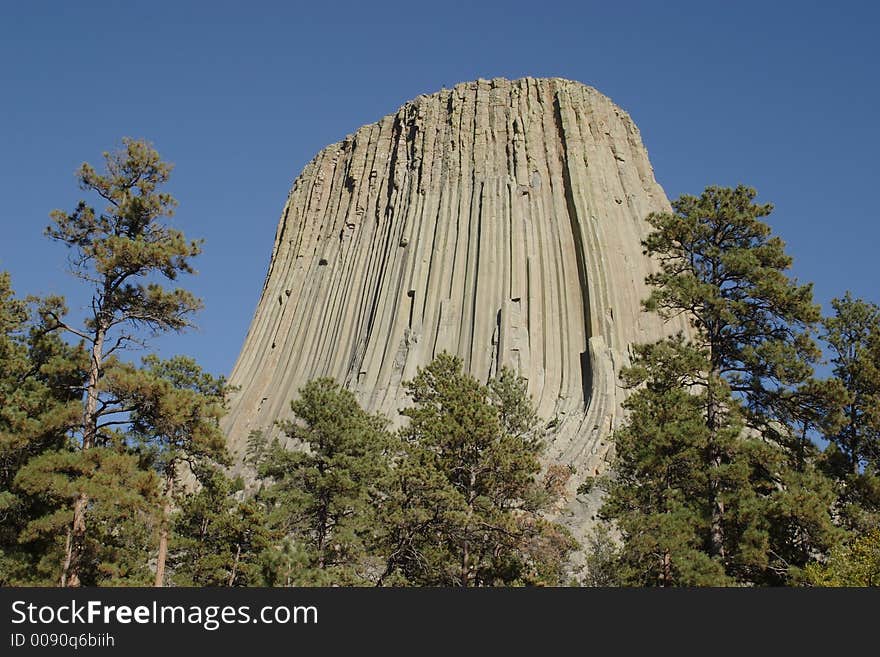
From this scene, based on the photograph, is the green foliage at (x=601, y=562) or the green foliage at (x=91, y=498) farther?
the green foliage at (x=601, y=562)

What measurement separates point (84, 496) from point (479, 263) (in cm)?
4336

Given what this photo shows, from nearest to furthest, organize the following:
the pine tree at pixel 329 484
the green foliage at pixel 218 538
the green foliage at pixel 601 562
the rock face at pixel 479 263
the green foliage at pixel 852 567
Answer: the green foliage at pixel 852 567, the green foliage at pixel 601 562, the green foliage at pixel 218 538, the pine tree at pixel 329 484, the rock face at pixel 479 263

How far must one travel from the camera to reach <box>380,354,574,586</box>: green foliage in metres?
21.9

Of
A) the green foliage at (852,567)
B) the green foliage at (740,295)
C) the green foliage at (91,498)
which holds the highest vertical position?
the green foliage at (740,295)

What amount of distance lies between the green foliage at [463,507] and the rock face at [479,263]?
22469mm

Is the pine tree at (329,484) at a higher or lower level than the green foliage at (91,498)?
higher

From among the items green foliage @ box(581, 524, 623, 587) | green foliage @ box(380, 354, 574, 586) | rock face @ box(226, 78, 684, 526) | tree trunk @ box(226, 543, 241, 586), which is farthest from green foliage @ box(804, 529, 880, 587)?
rock face @ box(226, 78, 684, 526)

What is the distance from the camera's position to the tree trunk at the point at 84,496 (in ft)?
59.1

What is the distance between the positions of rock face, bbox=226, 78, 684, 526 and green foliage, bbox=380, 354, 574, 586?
73.7 ft

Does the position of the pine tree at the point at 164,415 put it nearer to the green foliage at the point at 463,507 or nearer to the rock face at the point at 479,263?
the green foliage at the point at 463,507

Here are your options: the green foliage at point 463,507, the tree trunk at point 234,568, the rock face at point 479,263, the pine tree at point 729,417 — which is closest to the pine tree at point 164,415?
the green foliage at point 463,507

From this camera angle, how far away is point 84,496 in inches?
701

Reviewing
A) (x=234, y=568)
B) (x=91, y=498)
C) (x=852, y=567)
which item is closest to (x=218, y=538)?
(x=234, y=568)

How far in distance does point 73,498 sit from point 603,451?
108 ft
